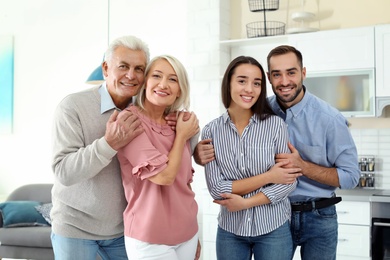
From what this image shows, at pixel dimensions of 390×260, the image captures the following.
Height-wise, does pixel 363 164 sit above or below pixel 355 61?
below

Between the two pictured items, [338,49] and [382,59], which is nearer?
[382,59]

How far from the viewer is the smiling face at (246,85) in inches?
94.8

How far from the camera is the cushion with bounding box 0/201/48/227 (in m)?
5.25

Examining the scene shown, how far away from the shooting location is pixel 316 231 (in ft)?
8.42

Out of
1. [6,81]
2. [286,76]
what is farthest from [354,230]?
[6,81]

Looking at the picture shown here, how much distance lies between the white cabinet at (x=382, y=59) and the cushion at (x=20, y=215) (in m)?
3.42

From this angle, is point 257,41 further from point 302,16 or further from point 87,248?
point 87,248

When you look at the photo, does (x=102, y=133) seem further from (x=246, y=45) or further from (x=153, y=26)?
(x=153, y=26)

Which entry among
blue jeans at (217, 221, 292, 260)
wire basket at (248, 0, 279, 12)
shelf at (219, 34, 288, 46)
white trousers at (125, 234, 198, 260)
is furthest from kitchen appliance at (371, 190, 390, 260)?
white trousers at (125, 234, 198, 260)

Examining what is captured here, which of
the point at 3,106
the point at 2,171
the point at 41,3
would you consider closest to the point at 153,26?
the point at 41,3

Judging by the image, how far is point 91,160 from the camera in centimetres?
206

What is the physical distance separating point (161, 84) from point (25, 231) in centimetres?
351

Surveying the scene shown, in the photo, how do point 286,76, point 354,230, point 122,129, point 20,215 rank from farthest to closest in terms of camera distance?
1. point 20,215
2. point 354,230
3. point 286,76
4. point 122,129

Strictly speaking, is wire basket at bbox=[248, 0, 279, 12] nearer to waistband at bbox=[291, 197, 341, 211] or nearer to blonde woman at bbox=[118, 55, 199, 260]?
waistband at bbox=[291, 197, 341, 211]
